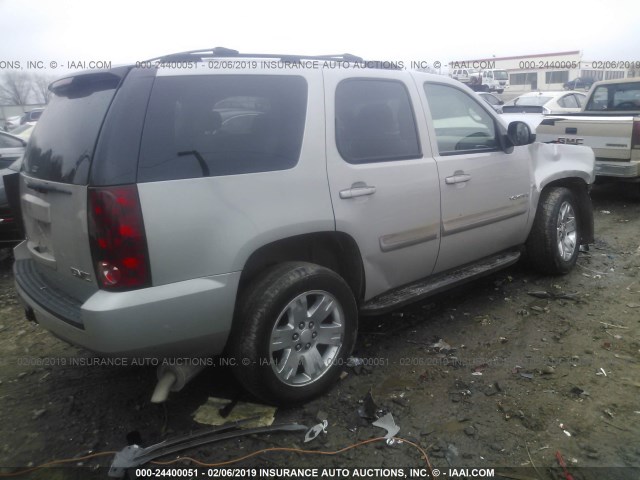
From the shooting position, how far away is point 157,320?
2.34 meters

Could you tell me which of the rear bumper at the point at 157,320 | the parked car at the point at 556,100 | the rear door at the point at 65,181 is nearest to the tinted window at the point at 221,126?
the rear door at the point at 65,181

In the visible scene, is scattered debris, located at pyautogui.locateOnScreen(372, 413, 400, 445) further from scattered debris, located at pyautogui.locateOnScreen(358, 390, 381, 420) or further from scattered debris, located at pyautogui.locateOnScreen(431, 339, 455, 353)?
scattered debris, located at pyautogui.locateOnScreen(431, 339, 455, 353)

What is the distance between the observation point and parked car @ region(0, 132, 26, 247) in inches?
198

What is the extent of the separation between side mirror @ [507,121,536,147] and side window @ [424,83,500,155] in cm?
12

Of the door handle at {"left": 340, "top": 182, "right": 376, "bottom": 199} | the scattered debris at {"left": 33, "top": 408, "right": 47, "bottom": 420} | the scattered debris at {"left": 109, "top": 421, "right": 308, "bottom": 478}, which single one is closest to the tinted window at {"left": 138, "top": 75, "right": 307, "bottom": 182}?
the door handle at {"left": 340, "top": 182, "right": 376, "bottom": 199}

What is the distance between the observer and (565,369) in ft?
10.7

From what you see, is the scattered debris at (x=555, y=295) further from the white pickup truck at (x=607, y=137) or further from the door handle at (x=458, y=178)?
the white pickup truck at (x=607, y=137)

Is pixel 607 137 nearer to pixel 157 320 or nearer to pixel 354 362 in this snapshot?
pixel 354 362

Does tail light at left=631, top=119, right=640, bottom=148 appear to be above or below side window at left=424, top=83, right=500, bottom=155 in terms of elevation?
below

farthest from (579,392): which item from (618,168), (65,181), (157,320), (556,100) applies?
(556,100)

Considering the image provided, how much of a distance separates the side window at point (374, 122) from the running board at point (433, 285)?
2.91 ft

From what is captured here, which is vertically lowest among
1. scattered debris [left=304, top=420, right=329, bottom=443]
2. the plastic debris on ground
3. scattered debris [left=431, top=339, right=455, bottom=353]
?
scattered debris [left=431, top=339, right=455, bottom=353]

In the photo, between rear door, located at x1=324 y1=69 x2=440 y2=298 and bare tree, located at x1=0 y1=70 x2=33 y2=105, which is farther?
bare tree, located at x1=0 y1=70 x2=33 y2=105

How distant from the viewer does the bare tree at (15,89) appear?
85.1 ft
